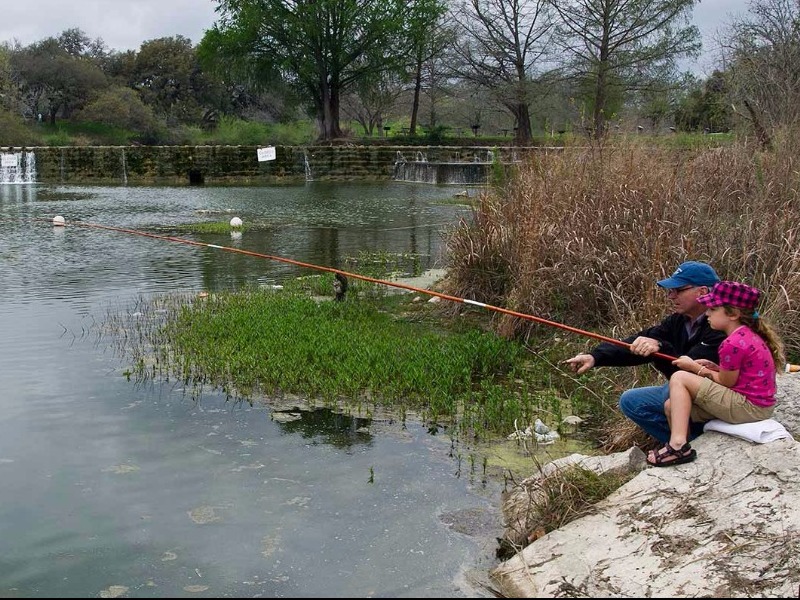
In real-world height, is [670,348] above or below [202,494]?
above

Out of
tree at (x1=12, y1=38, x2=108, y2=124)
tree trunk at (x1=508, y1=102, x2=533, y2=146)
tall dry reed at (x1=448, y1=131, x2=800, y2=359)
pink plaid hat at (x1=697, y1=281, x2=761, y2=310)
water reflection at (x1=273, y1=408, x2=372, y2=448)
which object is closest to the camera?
pink plaid hat at (x1=697, y1=281, x2=761, y2=310)

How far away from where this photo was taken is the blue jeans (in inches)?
195

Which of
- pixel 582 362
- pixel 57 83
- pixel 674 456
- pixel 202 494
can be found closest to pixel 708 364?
pixel 674 456

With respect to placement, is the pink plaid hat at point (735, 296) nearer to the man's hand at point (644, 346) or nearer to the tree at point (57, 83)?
the man's hand at point (644, 346)

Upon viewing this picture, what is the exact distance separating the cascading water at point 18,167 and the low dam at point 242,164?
40 mm

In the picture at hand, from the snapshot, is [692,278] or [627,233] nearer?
[692,278]

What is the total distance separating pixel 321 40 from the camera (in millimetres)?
46406

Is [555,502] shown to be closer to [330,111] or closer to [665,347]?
[665,347]

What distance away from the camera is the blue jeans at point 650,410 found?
4957 mm

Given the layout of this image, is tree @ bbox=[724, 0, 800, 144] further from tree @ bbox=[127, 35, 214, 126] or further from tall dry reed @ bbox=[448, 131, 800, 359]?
tree @ bbox=[127, 35, 214, 126]

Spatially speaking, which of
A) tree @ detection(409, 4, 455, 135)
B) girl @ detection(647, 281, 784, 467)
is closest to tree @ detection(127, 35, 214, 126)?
tree @ detection(409, 4, 455, 135)

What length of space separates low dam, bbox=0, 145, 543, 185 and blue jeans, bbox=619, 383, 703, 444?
29390 millimetres

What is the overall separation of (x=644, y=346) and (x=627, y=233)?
9.94ft

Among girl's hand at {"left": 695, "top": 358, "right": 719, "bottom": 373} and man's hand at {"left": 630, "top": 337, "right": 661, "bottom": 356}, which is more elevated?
man's hand at {"left": 630, "top": 337, "right": 661, "bottom": 356}
